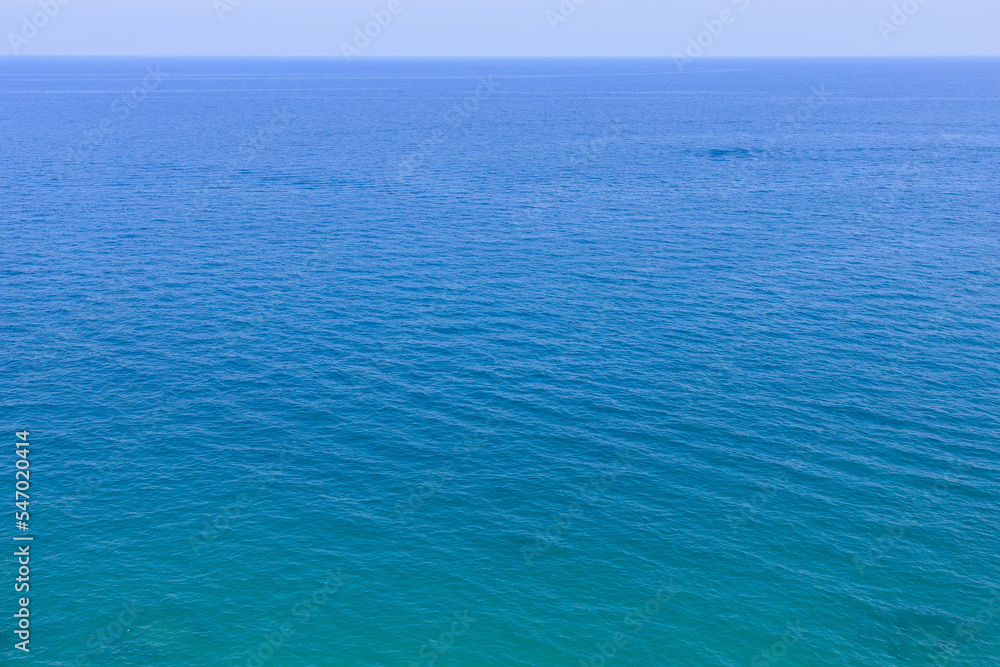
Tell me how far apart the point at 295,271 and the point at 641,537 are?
73.5m

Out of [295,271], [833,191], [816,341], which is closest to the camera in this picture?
[816,341]

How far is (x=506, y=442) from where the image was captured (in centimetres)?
7762

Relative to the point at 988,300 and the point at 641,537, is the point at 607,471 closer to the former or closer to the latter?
the point at 641,537

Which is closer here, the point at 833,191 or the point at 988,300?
the point at 988,300

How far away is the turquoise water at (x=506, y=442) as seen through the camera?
5822cm

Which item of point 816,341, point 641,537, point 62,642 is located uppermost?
point 816,341

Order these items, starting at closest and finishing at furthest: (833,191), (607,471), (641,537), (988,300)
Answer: (641,537) → (607,471) → (988,300) → (833,191)

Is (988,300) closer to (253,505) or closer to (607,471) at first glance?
(607,471)

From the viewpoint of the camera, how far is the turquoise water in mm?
58219

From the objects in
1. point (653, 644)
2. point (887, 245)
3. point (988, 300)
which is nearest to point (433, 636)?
point (653, 644)

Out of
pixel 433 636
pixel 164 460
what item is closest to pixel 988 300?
pixel 433 636

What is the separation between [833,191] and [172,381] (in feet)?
443

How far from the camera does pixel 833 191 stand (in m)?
167

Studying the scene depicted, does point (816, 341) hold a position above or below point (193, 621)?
above
